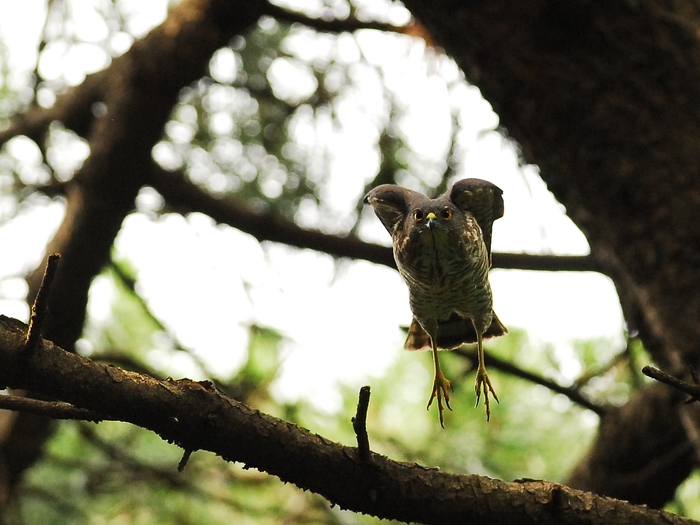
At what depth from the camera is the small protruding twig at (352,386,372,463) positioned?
1.07 meters

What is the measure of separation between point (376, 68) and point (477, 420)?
2.00 m

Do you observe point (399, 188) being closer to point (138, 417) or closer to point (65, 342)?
point (138, 417)

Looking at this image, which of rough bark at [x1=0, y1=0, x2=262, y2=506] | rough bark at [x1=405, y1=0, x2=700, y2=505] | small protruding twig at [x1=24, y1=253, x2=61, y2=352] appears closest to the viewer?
small protruding twig at [x1=24, y1=253, x2=61, y2=352]

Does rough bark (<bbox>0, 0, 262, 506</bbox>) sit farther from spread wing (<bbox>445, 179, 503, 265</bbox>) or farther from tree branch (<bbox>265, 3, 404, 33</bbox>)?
spread wing (<bbox>445, 179, 503, 265</bbox>)

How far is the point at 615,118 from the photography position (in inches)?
93.2

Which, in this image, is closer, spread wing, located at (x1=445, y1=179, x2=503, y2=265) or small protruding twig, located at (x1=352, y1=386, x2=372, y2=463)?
small protruding twig, located at (x1=352, y1=386, x2=372, y2=463)

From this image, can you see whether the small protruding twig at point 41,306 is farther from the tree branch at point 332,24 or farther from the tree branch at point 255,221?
the tree branch at point 332,24

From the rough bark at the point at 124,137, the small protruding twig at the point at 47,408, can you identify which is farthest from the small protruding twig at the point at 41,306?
the rough bark at the point at 124,137

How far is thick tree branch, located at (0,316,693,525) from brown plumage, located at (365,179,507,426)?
0.57 ft

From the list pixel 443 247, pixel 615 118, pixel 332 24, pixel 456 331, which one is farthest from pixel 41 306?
pixel 332 24

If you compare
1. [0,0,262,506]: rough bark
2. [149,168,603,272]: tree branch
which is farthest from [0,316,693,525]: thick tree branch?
[0,0,262,506]: rough bark

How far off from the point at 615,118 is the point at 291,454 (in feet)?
5.68

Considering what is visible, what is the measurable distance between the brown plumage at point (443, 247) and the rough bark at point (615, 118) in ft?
3.77

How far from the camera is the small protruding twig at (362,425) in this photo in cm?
107
